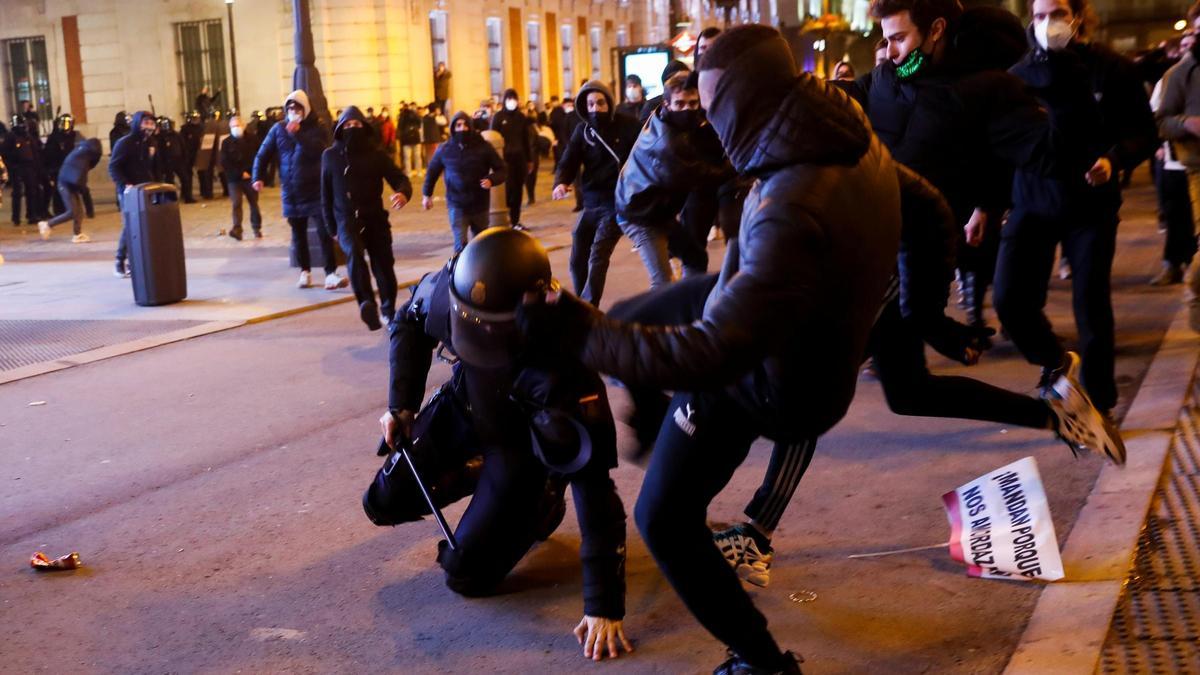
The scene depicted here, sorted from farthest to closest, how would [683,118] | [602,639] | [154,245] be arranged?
1. [154,245]
2. [683,118]
3. [602,639]

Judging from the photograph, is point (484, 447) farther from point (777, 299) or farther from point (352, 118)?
point (352, 118)

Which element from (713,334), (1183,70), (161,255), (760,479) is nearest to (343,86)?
(161,255)

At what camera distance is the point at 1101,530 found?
458cm

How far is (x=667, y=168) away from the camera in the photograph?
25.5 feet

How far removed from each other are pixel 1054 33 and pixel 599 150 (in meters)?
4.44

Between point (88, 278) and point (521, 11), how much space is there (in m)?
34.8

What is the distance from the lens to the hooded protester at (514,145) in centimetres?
1908

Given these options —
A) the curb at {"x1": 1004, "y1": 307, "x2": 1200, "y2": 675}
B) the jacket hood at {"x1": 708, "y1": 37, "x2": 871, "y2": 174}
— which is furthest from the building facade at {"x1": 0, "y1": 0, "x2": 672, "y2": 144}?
the jacket hood at {"x1": 708, "y1": 37, "x2": 871, "y2": 174}

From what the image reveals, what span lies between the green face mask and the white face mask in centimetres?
57

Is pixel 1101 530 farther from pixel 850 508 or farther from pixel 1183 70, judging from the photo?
pixel 1183 70

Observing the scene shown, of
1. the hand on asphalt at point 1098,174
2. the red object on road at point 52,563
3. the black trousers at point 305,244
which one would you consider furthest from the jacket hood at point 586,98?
the red object on road at point 52,563

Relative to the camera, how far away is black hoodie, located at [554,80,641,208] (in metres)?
9.64

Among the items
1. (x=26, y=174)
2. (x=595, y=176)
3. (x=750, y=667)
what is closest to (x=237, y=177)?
(x=26, y=174)

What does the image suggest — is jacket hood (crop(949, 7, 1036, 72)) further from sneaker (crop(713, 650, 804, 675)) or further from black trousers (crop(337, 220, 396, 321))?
black trousers (crop(337, 220, 396, 321))
